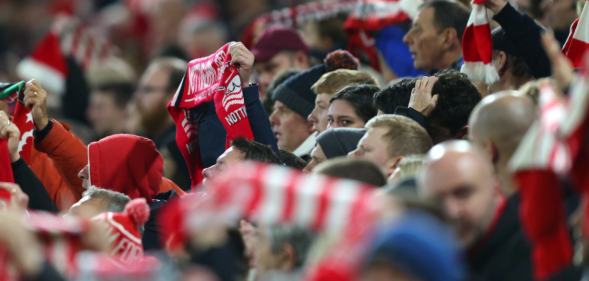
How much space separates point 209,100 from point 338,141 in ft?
2.87

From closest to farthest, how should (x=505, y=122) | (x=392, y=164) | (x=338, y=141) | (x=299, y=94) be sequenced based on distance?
1. (x=505, y=122)
2. (x=392, y=164)
3. (x=338, y=141)
4. (x=299, y=94)

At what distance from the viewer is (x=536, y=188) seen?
108 inches

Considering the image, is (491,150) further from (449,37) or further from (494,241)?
(449,37)

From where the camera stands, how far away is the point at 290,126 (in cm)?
607

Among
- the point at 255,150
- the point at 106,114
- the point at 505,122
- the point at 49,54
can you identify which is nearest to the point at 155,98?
the point at 106,114

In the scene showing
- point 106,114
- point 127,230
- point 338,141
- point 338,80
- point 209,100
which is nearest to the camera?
point 127,230

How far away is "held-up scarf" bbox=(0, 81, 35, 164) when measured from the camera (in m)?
5.25

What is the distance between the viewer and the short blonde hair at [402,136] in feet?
13.0

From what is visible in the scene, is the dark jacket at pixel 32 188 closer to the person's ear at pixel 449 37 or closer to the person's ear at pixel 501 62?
the person's ear at pixel 501 62

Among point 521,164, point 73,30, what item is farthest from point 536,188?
point 73,30

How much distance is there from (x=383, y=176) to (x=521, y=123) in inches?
21.8

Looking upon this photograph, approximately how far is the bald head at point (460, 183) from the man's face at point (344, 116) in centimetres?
234

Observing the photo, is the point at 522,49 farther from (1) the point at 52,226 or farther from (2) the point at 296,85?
(1) the point at 52,226

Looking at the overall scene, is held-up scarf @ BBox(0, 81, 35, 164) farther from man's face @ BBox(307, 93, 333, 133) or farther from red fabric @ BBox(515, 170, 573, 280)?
red fabric @ BBox(515, 170, 573, 280)
